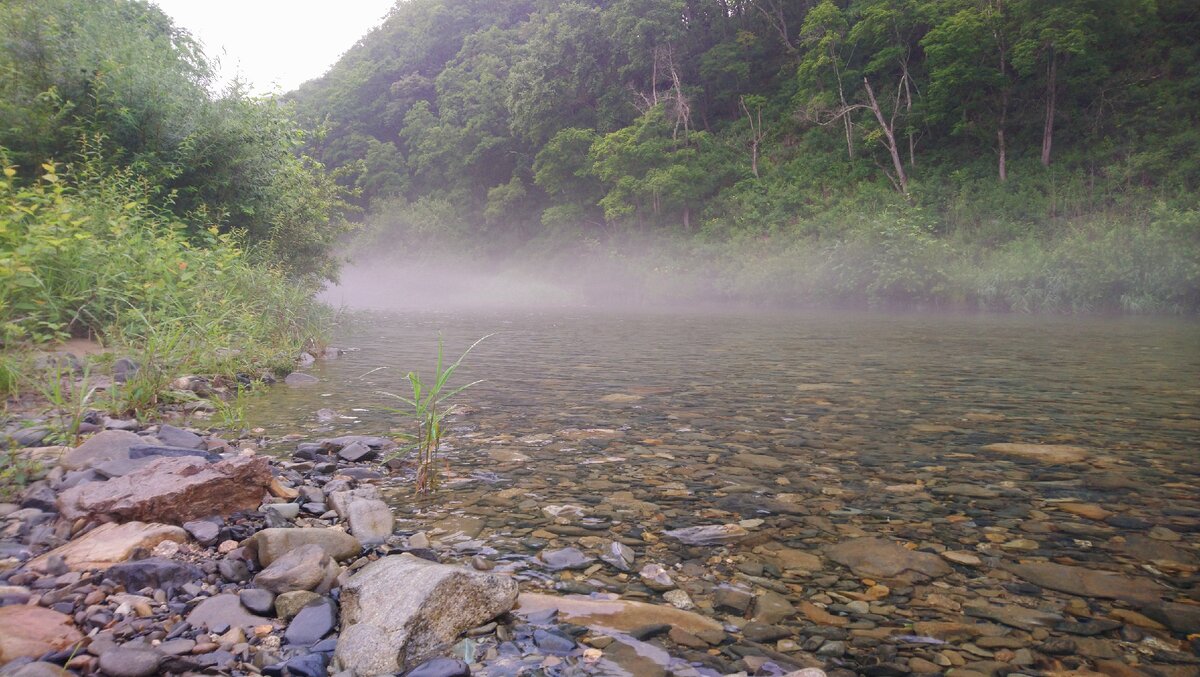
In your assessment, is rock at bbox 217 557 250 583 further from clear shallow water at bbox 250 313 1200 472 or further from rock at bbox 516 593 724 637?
clear shallow water at bbox 250 313 1200 472

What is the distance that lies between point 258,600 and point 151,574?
428 millimetres

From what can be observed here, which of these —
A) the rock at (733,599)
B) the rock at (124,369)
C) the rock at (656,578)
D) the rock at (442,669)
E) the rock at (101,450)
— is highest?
the rock at (124,369)

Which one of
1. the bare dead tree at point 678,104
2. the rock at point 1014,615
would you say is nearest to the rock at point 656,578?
the rock at point 1014,615

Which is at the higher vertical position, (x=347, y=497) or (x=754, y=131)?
(x=754, y=131)

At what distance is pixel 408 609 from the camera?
2.05 metres

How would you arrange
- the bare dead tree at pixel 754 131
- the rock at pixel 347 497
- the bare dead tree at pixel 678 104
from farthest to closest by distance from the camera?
the bare dead tree at pixel 678 104 → the bare dead tree at pixel 754 131 → the rock at pixel 347 497

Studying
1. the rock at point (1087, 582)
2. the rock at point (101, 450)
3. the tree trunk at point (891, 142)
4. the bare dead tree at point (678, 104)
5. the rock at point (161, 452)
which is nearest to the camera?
the rock at point (1087, 582)

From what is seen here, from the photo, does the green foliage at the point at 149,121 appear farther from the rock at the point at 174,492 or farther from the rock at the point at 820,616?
the rock at the point at 820,616

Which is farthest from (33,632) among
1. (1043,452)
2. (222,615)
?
(1043,452)

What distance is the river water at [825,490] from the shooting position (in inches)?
85.4

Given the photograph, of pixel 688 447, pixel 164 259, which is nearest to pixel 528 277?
pixel 164 259

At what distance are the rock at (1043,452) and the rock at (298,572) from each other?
4.03 m

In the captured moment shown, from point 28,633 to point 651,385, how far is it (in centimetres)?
564

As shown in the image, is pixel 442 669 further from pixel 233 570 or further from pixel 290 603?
pixel 233 570
